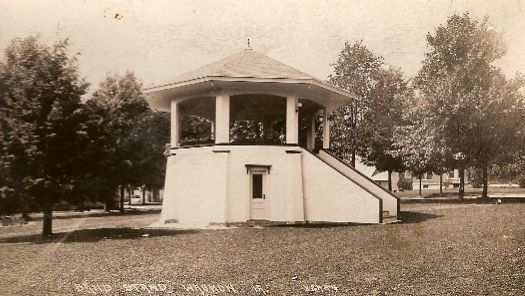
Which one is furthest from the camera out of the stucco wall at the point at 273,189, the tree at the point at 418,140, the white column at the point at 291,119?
the tree at the point at 418,140

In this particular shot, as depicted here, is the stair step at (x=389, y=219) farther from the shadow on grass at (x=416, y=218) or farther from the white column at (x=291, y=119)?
the white column at (x=291, y=119)

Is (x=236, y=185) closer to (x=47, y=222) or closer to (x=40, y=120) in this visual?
(x=47, y=222)

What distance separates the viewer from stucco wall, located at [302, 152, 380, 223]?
56.6ft

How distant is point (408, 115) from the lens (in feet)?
105

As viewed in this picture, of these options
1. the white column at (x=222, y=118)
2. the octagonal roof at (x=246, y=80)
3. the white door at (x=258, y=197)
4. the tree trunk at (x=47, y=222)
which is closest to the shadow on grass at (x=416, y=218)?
the white door at (x=258, y=197)

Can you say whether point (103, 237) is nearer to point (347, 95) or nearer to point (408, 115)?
point (347, 95)

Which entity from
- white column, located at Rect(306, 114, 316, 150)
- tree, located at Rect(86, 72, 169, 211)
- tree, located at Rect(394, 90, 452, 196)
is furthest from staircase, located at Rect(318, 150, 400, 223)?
tree, located at Rect(394, 90, 452, 196)

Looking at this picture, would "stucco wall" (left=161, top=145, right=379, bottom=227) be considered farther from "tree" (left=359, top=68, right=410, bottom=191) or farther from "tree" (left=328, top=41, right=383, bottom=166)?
"tree" (left=359, top=68, right=410, bottom=191)

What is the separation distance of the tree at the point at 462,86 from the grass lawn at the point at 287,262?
38.1 ft

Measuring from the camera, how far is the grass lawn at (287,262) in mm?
7574

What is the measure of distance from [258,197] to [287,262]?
859 cm

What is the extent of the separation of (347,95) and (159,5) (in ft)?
34.5

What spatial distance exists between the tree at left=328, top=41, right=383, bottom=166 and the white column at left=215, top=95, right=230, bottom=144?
1770cm

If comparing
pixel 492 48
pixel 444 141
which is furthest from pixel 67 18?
pixel 444 141
